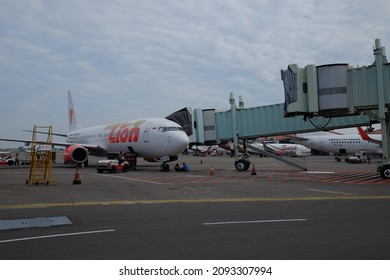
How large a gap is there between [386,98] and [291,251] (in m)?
16.2

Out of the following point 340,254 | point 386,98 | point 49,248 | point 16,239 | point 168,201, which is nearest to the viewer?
point 340,254

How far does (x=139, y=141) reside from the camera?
103 ft

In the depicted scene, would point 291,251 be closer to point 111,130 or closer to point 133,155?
point 133,155

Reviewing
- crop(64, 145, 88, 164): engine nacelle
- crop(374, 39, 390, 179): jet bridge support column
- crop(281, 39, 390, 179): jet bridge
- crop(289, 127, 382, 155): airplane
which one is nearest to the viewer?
crop(374, 39, 390, 179): jet bridge support column

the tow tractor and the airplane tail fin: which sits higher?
the airplane tail fin

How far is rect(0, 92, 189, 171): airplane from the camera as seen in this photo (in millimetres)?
29344

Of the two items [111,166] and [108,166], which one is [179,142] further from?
[108,166]

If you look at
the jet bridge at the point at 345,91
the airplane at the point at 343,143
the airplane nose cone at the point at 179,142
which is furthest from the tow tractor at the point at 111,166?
the airplane at the point at 343,143

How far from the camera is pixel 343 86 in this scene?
811 inches

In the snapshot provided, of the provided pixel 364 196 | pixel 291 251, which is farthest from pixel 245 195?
pixel 291 251

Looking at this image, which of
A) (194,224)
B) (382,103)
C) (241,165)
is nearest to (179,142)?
(241,165)

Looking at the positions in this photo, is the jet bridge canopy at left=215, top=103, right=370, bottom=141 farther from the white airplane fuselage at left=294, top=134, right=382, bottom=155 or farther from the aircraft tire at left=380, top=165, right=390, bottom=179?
the white airplane fuselage at left=294, top=134, right=382, bottom=155

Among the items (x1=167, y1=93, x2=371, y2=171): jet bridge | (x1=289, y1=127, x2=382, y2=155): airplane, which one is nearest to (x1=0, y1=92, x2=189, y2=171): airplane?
(x1=167, y1=93, x2=371, y2=171): jet bridge

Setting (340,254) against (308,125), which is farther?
(308,125)
